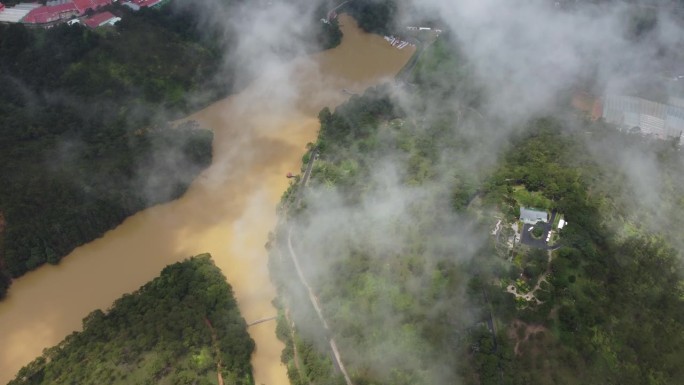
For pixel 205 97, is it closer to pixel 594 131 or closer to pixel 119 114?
pixel 119 114

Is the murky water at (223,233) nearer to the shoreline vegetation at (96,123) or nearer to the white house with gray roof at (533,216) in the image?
the shoreline vegetation at (96,123)

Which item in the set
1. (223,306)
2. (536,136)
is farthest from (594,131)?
(223,306)

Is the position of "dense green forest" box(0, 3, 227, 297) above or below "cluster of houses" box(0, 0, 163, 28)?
below

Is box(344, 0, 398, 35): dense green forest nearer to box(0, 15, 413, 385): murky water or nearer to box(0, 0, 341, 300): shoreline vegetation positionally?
box(0, 0, 341, 300): shoreline vegetation

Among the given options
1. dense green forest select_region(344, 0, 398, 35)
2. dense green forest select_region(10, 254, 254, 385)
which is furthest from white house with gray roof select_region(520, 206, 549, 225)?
dense green forest select_region(344, 0, 398, 35)

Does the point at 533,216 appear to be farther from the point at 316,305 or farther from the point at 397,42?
the point at 397,42

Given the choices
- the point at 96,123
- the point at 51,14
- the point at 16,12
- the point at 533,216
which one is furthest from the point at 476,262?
the point at 16,12

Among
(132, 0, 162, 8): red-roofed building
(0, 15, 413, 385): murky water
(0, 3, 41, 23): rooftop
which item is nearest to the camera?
(0, 15, 413, 385): murky water
